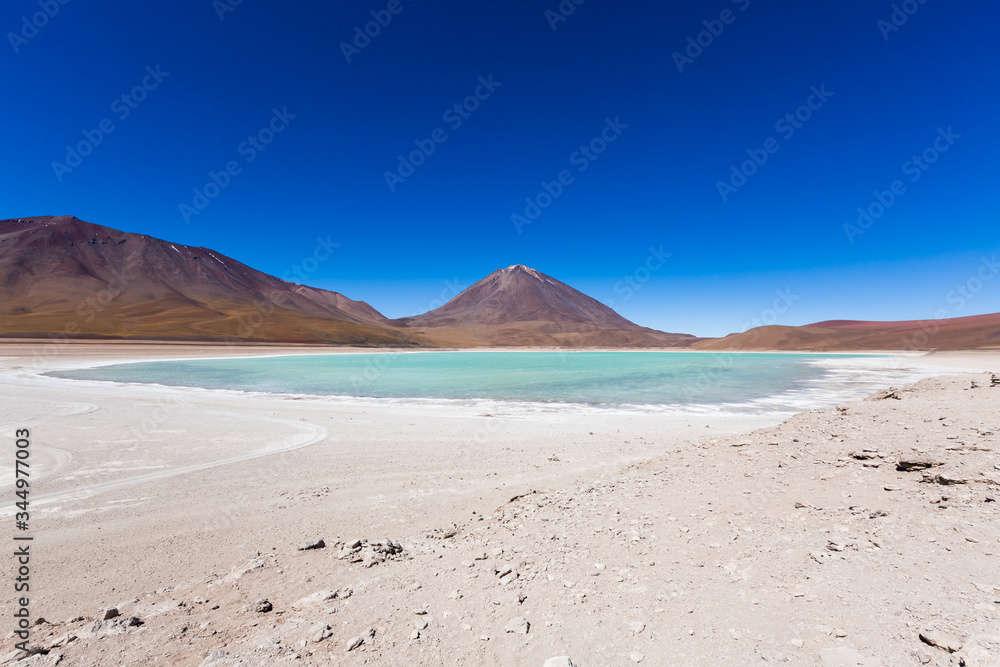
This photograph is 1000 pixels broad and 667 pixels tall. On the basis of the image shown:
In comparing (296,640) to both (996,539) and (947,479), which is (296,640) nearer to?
(996,539)

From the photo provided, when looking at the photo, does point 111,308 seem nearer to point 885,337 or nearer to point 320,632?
point 320,632

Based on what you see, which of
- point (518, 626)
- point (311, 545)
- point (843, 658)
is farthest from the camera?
point (311, 545)

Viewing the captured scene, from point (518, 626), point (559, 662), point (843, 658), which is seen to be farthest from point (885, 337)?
point (559, 662)

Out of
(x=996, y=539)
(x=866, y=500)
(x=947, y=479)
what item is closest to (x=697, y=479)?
(x=866, y=500)

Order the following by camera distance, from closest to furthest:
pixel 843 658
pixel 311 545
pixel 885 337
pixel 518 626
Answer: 1. pixel 843 658
2. pixel 518 626
3. pixel 311 545
4. pixel 885 337

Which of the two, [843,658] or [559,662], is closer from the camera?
[843,658]

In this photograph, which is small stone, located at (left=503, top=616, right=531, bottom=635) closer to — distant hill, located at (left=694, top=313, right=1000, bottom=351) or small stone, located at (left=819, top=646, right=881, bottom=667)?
small stone, located at (left=819, top=646, right=881, bottom=667)
